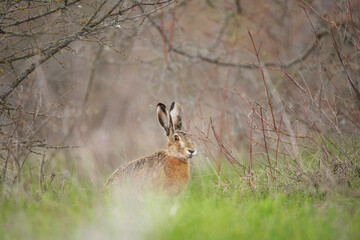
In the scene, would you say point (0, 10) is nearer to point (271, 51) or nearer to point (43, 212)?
point (43, 212)

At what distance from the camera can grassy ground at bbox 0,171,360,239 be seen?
3688 mm

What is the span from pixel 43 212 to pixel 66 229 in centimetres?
62

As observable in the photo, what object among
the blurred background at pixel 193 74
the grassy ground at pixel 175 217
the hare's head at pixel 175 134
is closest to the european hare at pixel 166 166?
the hare's head at pixel 175 134

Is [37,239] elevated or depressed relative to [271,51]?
depressed

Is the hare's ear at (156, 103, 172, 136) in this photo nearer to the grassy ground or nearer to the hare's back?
the hare's back

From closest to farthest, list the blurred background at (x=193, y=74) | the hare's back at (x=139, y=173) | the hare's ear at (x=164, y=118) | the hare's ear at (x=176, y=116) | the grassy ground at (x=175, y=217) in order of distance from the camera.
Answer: the grassy ground at (x=175, y=217)
the hare's back at (x=139, y=173)
the hare's ear at (x=164, y=118)
the hare's ear at (x=176, y=116)
the blurred background at (x=193, y=74)

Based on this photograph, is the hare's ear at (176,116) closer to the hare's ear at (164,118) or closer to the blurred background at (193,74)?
the hare's ear at (164,118)

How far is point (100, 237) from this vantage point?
3617 mm

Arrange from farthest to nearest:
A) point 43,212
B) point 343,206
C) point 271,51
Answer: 1. point 271,51
2. point 343,206
3. point 43,212

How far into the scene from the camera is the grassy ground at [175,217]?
145 inches

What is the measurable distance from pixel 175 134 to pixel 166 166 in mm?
658

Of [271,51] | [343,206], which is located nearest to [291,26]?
[271,51]

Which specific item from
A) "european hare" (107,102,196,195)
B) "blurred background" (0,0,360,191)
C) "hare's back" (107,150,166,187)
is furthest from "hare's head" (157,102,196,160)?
"blurred background" (0,0,360,191)

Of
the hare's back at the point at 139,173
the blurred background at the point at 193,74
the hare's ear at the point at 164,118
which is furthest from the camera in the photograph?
the blurred background at the point at 193,74
